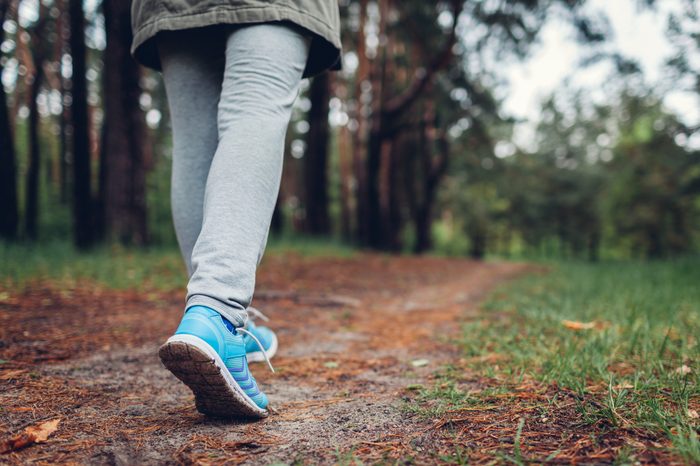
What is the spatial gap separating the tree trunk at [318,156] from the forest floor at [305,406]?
32.3ft

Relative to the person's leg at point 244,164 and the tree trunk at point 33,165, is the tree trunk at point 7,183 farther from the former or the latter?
the person's leg at point 244,164

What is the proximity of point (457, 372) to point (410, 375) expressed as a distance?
6.7 inches

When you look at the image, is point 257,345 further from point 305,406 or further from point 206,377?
point 206,377

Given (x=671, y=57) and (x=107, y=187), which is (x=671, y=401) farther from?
(x=107, y=187)

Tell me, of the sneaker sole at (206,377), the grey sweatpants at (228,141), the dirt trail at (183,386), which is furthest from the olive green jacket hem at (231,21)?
the dirt trail at (183,386)

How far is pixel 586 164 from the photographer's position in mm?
23797

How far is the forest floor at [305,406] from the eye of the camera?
42.1 inches

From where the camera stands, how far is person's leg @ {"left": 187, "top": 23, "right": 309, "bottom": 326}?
4.05 ft

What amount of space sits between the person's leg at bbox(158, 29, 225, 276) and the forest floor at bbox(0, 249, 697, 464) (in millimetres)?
541

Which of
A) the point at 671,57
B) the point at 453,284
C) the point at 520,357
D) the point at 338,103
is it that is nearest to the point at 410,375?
the point at 520,357

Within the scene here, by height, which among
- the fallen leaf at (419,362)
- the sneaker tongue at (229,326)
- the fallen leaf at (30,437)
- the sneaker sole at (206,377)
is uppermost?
the sneaker tongue at (229,326)

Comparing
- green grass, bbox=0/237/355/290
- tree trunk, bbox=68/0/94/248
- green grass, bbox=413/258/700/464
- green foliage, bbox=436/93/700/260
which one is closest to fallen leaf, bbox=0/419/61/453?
green grass, bbox=413/258/700/464

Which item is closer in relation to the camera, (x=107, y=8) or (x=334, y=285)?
(x=334, y=285)

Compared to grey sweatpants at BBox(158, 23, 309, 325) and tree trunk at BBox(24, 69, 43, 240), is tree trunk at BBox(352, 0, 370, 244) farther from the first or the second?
grey sweatpants at BBox(158, 23, 309, 325)
